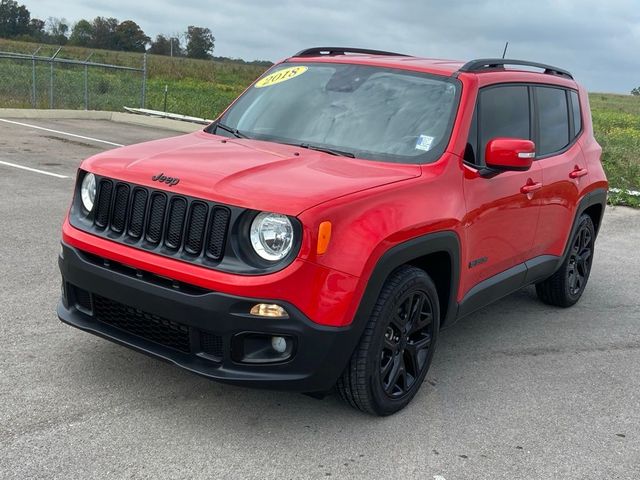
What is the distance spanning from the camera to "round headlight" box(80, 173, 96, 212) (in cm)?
376

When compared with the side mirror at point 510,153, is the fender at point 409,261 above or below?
below

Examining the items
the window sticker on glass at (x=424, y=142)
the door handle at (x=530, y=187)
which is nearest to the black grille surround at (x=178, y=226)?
the window sticker on glass at (x=424, y=142)

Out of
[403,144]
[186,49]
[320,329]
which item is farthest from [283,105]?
[186,49]

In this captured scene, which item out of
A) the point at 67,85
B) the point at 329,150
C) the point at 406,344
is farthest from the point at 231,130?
the point at 67,85

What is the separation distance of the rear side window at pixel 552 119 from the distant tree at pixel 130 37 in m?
74.5

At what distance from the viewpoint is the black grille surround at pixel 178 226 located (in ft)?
10.5

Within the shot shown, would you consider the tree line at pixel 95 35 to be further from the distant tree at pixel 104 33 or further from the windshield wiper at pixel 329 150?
the windshield wiper at pixel 329 150

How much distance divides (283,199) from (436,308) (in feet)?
4.02

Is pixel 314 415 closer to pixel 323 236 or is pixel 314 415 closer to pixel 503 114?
pixel 323 236

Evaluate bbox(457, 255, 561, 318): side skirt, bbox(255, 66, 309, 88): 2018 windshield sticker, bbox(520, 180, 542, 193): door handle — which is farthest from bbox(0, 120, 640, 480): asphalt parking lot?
bbox(255, 66, 309, 88): 2018 windshield sticker

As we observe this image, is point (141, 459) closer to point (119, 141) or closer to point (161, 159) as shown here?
point (161, 159)

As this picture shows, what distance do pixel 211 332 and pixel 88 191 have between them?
45.3 inches

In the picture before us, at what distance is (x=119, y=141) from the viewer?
15469 mm

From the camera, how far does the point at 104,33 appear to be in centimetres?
7856
